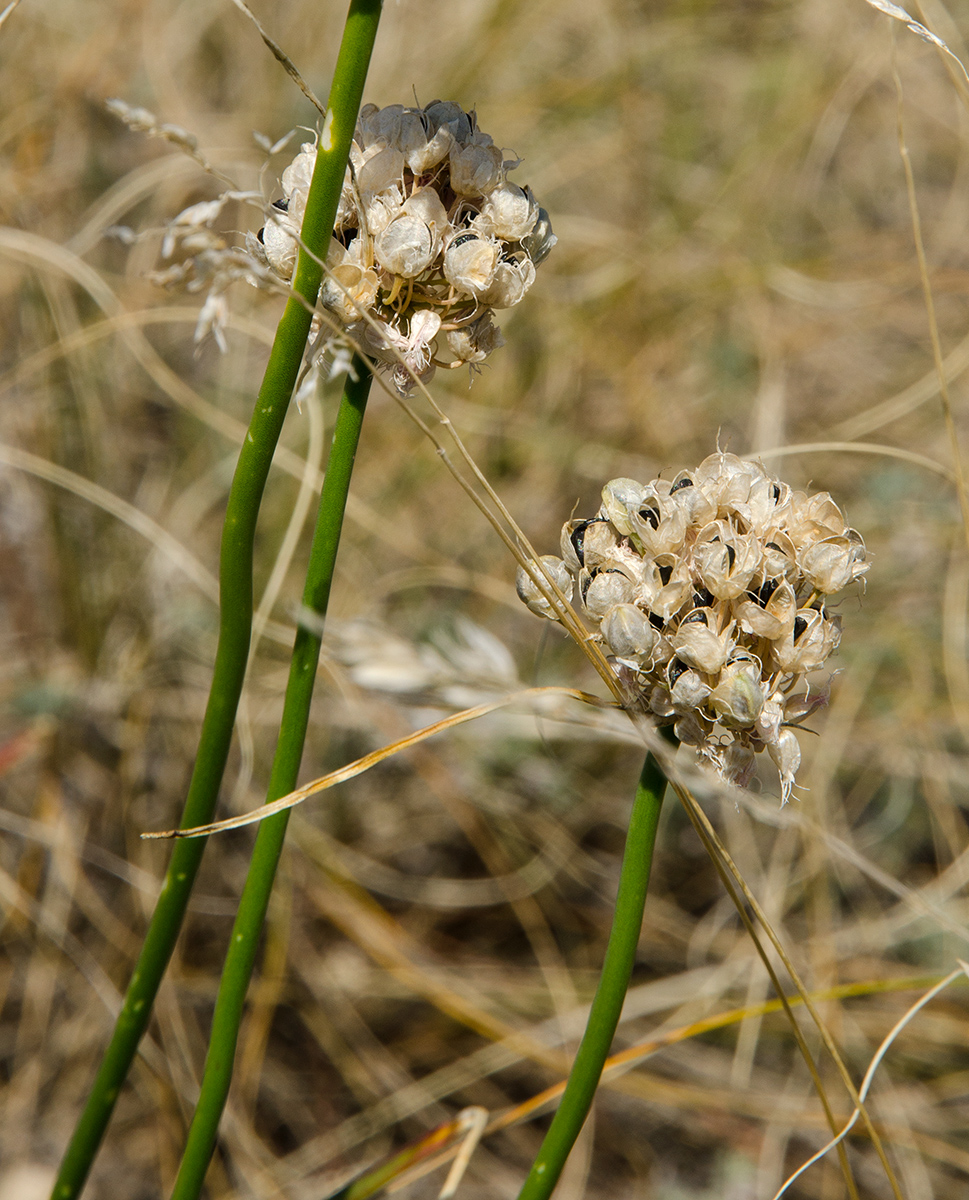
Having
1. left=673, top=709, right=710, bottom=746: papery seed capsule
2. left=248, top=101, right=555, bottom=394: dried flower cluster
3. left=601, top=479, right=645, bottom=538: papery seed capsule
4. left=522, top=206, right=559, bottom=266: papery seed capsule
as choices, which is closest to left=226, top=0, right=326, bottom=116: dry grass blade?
left=248, top=101, right=555, bottom=394: dried flower cluster

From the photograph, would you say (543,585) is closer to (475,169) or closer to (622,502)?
(622,502)

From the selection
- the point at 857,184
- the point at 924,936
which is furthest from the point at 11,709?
the point at 857,184

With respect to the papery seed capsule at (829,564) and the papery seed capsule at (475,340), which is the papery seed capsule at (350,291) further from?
the papery seed capsule at (829,564)

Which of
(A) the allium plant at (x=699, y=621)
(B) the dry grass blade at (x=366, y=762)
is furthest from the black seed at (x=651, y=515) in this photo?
(B) the dry grass blade at (x=366, y=762)

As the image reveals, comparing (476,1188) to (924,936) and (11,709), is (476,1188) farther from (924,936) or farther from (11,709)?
(11,709)

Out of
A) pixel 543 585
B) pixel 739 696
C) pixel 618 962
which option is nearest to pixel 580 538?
pixel 543 585

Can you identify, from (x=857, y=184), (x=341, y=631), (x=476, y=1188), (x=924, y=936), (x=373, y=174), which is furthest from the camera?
(x=857, y=184)

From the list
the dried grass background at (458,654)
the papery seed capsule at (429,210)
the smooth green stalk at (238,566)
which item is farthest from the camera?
the dried grass background at (458,654)

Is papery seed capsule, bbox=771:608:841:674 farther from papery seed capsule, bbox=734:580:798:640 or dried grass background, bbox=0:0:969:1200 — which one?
dried grass background, bbox=0:0:969:1200
